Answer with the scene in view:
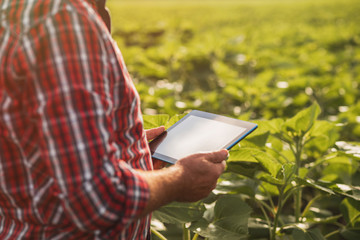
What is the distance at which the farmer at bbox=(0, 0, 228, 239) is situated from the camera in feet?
2.85

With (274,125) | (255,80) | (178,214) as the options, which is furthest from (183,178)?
(255,80)

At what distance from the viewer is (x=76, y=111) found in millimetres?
873

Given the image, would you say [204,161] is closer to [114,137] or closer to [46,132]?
[114,137]

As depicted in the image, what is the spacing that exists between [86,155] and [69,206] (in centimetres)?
13

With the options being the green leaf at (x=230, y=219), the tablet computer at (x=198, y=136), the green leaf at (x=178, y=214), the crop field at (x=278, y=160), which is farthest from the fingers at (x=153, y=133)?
the green leaf at (x=230, y=219)

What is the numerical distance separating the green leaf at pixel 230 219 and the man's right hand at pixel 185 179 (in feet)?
1.67

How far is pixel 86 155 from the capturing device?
35.1 inches

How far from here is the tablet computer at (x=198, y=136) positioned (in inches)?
50.9

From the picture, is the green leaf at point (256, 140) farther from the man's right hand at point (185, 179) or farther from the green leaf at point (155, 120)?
the man's right hand at point (185, 179)

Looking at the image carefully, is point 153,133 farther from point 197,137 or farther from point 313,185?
point 313,185

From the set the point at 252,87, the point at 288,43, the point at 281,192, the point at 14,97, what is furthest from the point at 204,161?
the point at 288,43

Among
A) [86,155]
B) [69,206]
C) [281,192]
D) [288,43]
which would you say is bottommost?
[288,43]

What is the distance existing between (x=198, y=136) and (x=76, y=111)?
1.93 feet

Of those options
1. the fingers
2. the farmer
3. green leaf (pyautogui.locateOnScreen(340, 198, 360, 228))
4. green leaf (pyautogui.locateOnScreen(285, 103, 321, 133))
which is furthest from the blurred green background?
the farmer
